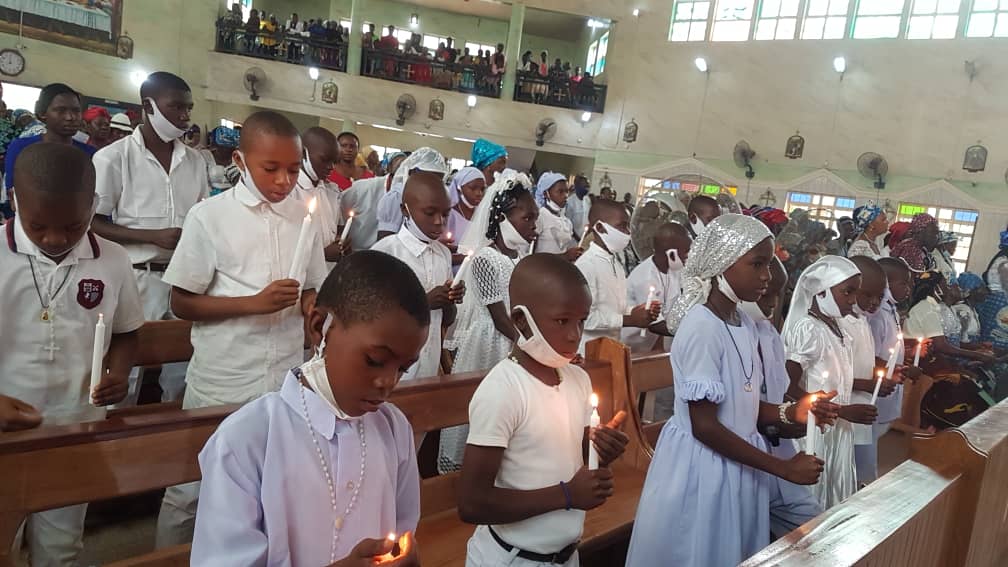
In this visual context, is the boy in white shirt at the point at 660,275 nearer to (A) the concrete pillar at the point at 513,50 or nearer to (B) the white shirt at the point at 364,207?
(B) the white shirt at the point at 364,207

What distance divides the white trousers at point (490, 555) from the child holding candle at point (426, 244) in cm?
125

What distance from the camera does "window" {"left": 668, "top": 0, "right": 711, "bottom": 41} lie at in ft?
52.7

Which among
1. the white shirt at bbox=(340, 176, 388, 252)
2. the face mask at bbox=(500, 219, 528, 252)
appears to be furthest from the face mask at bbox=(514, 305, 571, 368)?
the white shirt at bbox=(340, 176, 388, 252)

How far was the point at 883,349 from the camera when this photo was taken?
14.1ft

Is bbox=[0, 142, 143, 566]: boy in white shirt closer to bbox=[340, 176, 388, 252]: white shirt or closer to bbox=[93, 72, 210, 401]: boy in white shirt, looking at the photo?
bbox=[93, 72, 210, 401]: boy in white shirt

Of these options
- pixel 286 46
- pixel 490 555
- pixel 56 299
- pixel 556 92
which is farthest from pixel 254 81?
pixel 490 555

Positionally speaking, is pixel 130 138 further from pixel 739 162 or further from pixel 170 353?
pixel 739 162

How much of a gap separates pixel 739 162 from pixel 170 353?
14419 millimetres

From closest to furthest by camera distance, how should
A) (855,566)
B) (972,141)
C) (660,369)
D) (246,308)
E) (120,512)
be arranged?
(855,566) → (246,308) → (120,512) → (660,369) → (972,141)

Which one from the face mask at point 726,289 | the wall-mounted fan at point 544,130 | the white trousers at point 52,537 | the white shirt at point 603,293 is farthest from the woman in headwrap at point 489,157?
the wall-mounted fan at point 544,130

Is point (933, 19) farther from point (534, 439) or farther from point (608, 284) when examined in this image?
point (534, 439)

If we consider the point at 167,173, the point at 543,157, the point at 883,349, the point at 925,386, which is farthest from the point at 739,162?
the point at 167,173

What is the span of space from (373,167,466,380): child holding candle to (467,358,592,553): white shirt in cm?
128

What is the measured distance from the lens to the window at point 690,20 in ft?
52.7
